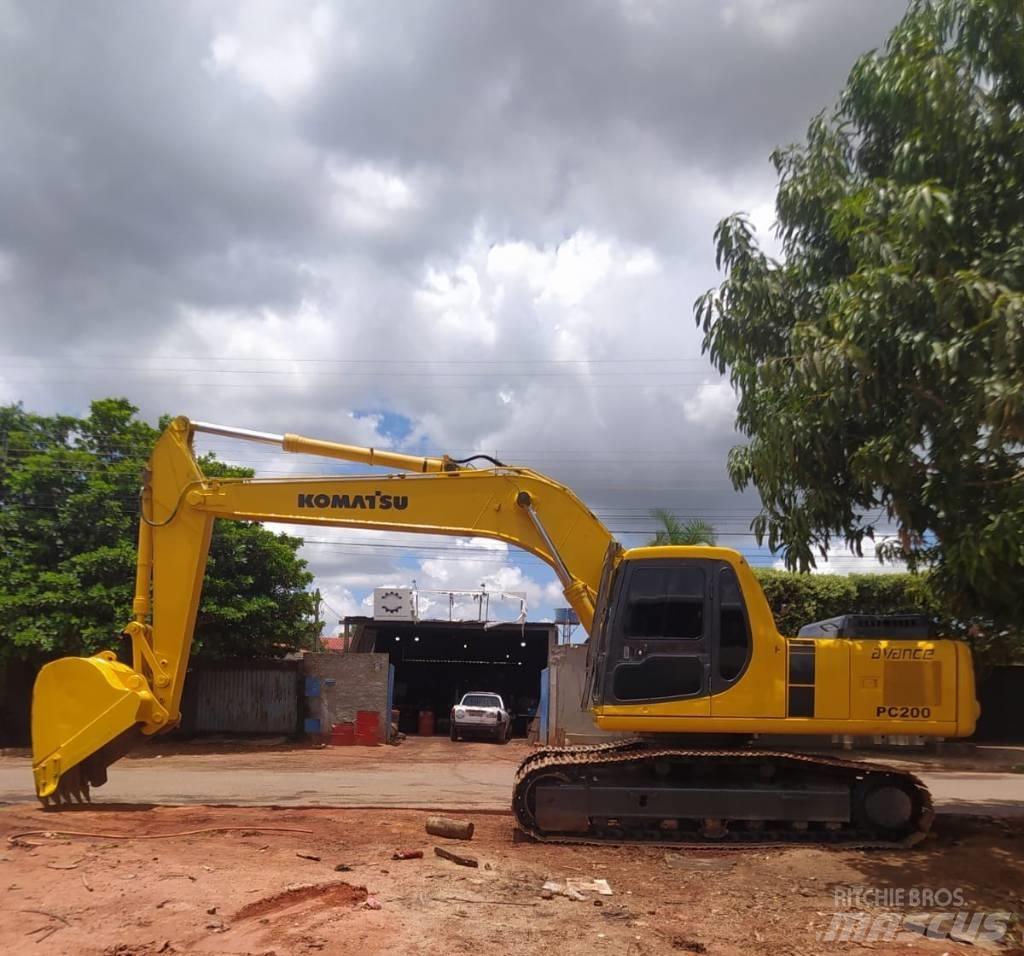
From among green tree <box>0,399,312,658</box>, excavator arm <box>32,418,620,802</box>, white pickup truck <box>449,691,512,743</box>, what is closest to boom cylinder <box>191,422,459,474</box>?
excavator arm <box>32,418,620,802</box>

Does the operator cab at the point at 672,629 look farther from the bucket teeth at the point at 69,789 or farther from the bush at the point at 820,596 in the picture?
the bush at the point at 820,596

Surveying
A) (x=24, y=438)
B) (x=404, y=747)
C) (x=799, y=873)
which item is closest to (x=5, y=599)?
(x=24, y=438)

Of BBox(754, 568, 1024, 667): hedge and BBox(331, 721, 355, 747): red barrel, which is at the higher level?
BBox(754, 568, 1024, 667): hedge

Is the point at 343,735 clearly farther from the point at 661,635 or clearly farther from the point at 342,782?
the point at 661,635

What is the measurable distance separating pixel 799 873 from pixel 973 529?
3.26 metres

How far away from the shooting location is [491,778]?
57.4 feet

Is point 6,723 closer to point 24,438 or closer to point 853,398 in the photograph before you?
point 24,438

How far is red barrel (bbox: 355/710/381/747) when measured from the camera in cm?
2486

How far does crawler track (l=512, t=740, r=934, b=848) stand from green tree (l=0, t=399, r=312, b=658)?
14594 mm

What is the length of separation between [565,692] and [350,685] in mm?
5844

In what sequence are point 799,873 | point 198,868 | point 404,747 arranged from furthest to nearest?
1. point 404,747
2. point 799,873
3. point 198,868

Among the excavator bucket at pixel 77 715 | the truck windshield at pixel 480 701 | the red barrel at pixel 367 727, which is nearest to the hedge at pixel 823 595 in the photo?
the truck windshield at pixel 480 701

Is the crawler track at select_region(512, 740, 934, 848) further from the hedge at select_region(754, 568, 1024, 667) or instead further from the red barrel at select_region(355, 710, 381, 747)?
the red barrel at select_region(355, 710, 381, 747)

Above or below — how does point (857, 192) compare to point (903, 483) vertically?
above
